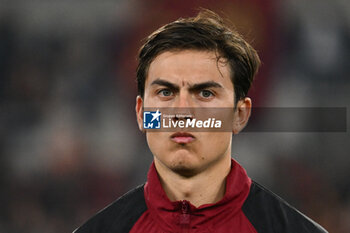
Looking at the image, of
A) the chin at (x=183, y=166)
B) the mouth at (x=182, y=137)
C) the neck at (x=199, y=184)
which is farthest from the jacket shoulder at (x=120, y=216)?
the mouth at (x=182, y=137)

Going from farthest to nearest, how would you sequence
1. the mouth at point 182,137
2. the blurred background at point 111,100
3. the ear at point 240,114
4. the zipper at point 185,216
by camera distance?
the blurred background at point 111,100 < the ear at point 240,114 < the zipper at point 185,216 < the mouth at point 182,137

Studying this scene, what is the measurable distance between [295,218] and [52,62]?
3.01m

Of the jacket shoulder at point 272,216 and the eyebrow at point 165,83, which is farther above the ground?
the eyebrow at point 165,83

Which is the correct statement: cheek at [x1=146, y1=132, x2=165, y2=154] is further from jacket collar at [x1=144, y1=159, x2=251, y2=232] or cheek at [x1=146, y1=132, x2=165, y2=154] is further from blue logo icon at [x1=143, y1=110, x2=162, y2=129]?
jacket collar at [x1=144, y1=159, x2=251, y2=232]

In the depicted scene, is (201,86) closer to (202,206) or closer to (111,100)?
(202,206)

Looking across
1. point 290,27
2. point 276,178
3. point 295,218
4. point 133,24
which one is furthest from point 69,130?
point 295,218

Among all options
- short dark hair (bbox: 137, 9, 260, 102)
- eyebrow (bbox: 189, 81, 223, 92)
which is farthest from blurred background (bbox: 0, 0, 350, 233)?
eyebrow (bbox: 189, 81, 223, 92)

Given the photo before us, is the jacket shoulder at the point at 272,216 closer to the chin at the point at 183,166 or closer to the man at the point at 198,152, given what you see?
the man at the point at 198,152

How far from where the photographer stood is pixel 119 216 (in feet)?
8.26

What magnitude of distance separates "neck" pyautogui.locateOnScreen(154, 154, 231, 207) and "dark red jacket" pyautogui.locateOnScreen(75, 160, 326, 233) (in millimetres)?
38

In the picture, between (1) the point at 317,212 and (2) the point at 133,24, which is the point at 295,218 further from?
(2) the point at 133,24

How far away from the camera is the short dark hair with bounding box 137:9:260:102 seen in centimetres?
236

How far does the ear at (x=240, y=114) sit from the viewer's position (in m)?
2.41

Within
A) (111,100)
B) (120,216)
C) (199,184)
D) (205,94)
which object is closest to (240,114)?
(205,94)
